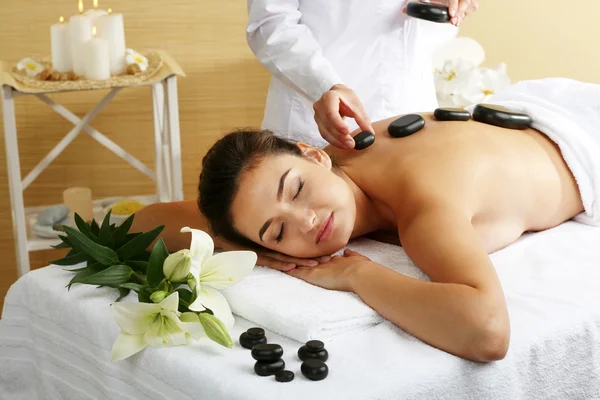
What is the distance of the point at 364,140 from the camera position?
1.85 meters

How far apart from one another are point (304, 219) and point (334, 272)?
118 mm

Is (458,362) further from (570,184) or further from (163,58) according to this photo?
(163,58)

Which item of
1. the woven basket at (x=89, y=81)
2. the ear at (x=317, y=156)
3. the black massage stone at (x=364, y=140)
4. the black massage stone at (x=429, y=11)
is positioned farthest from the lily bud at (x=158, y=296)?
the woven basket at (x=89, y=81)

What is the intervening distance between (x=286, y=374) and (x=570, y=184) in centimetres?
99

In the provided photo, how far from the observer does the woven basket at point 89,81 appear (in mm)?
2682

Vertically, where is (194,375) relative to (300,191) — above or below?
below

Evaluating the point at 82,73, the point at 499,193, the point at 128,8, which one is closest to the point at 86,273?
the point at 499,193

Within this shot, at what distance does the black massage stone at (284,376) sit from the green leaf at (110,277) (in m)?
0.44

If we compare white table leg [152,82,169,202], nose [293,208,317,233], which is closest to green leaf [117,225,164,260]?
nose [293,208,317,233]

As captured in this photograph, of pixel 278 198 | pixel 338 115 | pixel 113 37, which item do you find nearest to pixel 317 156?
pixel 338 115

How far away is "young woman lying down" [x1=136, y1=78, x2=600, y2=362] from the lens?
139 cm

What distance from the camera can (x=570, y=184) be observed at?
6.32 feet

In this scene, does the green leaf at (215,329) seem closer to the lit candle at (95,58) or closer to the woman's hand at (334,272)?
the woman's hand at (334,272)

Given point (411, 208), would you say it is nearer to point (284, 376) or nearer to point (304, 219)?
point (304, 219)
